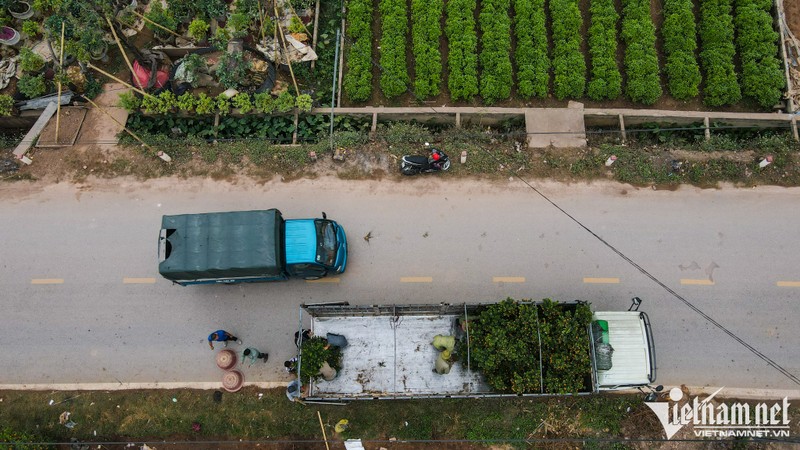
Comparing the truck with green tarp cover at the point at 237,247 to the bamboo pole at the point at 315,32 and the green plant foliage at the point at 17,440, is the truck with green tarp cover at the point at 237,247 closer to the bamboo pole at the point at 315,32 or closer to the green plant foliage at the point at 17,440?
the green plant foliage at the point at 17,440

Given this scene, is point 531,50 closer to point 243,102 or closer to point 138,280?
point 243,102

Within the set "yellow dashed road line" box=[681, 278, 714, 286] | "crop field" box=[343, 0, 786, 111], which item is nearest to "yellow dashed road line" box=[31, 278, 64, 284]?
"crop field" box=[343, 0, 786, 111]

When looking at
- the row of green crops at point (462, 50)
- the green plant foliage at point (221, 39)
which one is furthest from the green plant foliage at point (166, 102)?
the row of green crops at point (462, 50)

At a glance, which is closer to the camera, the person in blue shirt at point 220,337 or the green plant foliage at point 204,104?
the person in blue shirt at point 220,337

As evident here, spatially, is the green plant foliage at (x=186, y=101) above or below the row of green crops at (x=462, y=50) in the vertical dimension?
below

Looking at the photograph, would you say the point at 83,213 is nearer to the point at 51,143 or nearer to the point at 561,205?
the point at 51,143

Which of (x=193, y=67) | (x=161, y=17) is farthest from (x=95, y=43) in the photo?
(x=193, y=67)
